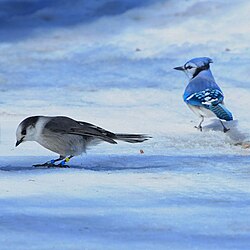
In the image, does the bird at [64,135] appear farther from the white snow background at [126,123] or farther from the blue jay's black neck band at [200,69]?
the blue jay's black neck band at [200,69]

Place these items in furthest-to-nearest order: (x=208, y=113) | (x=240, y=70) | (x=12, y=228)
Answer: (x=240, y=70) → (x=208, y=113) → (x=12, y=228)

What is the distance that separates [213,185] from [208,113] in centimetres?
168

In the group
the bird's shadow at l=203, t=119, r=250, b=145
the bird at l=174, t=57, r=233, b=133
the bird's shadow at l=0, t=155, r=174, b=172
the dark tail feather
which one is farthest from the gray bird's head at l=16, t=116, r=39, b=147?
the bird at l=174, t=57, r=233, b=133

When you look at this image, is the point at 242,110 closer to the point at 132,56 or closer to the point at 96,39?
the point at 132,56

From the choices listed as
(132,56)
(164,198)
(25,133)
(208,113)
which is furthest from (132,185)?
(132,56)

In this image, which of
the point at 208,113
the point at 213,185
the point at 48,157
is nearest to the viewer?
the point at 213,185

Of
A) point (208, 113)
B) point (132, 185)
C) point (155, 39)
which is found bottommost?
point (132, 185)

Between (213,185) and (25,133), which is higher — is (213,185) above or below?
below

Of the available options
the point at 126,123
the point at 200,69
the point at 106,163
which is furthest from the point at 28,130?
the point at 200,69

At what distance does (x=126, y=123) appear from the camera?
19.0 feet

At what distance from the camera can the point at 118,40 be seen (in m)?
8.75

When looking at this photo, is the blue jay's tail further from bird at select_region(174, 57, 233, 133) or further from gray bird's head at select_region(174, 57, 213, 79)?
Answer: gray bird's head at select_region(174, 57, 213, 79)

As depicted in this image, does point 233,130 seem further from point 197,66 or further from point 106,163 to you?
point 106,163

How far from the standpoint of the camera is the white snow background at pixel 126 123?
3.27 m
